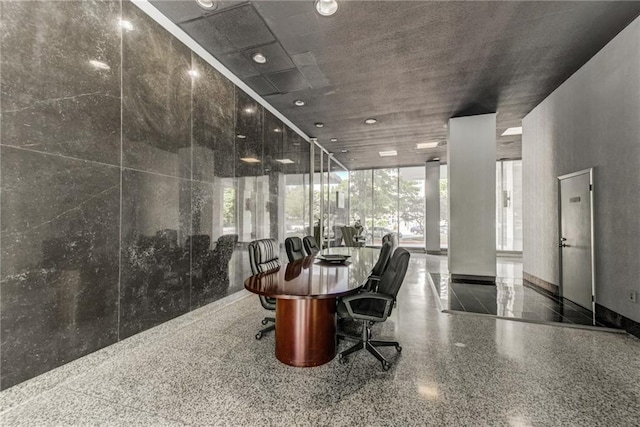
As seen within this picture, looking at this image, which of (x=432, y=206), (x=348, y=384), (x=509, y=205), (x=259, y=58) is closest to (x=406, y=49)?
(x=259, y=58)

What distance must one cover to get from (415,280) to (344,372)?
4065mm

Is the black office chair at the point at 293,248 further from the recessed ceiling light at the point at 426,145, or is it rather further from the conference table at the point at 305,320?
the recessed ceiling light at the point at 426,145

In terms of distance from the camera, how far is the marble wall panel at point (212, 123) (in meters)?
3.49

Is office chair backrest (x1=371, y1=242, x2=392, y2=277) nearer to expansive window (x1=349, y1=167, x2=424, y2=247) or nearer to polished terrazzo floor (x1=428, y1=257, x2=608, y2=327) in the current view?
polished terrazzo floor (x1=428, y1=257, x2=608, y2=327)

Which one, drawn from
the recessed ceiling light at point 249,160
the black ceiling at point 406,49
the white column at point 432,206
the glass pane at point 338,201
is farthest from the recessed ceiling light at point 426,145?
the recessed ceiling light at point 249,160

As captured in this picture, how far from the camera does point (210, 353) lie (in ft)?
8.54

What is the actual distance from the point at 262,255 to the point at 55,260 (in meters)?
1.71

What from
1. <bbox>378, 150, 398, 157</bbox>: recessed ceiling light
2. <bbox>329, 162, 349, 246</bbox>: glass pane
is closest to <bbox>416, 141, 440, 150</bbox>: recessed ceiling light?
<bbox>378, 150, 398, 157</bbox>: recessed ceiling light

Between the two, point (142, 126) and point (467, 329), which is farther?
point (467, 329)

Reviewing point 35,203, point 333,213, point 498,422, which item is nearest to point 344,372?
point 498,422

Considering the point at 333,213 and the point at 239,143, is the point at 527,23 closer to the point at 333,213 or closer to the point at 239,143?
the point at 239,143

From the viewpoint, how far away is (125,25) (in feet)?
8.58

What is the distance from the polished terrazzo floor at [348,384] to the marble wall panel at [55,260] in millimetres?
218

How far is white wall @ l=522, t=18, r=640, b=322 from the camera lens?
3.04 metres
